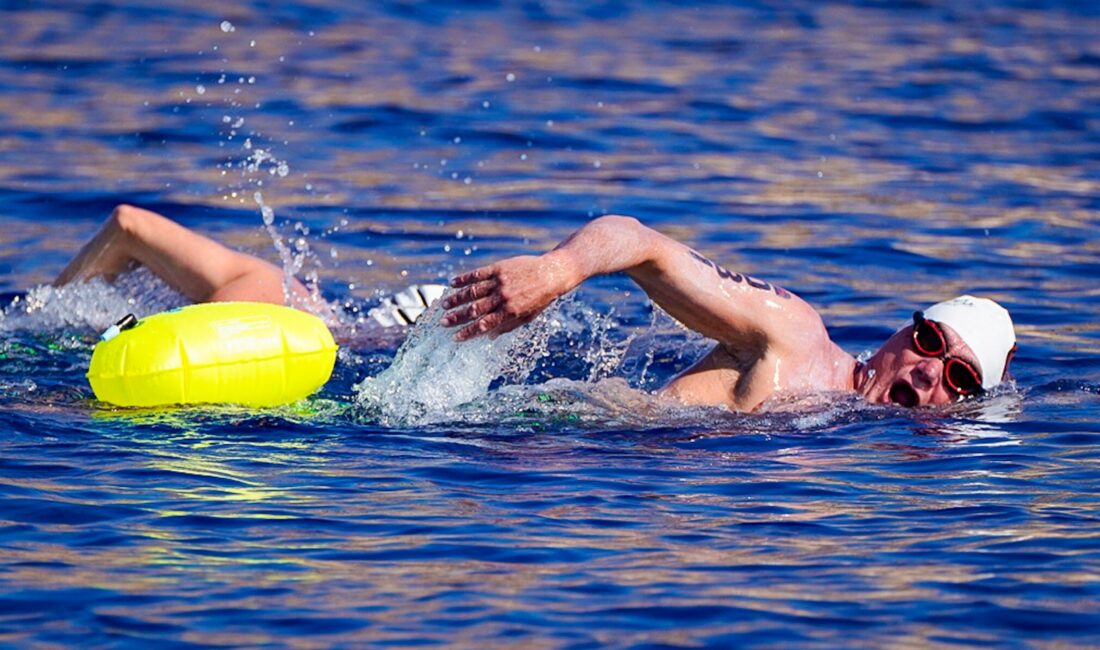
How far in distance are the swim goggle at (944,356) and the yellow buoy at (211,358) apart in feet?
7.82

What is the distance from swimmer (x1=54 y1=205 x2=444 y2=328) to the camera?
7.84m

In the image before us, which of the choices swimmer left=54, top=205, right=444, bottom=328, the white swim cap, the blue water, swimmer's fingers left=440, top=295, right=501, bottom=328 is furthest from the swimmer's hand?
swimmer left=54, top=205, right=444, bottom=328

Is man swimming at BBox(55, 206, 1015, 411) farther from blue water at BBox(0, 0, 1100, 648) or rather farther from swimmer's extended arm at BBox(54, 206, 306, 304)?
blue water at BBox(0, 0, 1100, 648)

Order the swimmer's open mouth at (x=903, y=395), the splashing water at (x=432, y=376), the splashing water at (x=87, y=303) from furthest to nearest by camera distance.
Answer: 1. the splashing water at (x=87, y=303)
2. the swimmer's open mouth at (x=903, y=395)
3. the splashing water at (x=432, y=376)

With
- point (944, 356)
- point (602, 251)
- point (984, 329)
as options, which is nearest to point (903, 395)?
point (944, 356)

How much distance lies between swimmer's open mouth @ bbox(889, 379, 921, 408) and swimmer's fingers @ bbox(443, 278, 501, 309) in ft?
7.19

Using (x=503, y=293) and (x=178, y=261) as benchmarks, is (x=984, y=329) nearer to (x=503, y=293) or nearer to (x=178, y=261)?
(x=503, y=293)

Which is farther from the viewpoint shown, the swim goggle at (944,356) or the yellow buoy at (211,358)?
the swim goggle at (944,356)

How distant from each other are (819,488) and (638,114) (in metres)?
8.66

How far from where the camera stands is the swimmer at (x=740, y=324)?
18.6 feet

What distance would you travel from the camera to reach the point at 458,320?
5.66 metres

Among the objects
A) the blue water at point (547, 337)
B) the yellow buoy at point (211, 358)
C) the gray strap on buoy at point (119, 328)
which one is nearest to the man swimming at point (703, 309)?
the blue water at point (547, 337)

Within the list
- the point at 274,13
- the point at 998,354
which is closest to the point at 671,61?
the point at 274,13

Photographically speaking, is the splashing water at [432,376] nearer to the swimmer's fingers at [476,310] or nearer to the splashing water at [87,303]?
the swimmer's fingers at [476,310]
